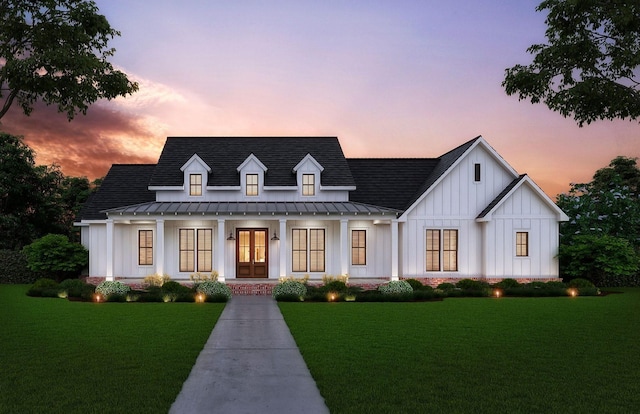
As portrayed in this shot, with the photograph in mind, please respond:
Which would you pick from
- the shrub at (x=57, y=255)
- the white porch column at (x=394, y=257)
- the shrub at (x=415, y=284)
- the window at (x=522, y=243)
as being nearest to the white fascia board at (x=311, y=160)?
the white porch column at (x=394, y=257)

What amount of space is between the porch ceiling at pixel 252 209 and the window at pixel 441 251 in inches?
99.8

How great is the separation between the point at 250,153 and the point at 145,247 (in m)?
7.78

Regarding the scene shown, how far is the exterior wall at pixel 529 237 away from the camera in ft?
85.0

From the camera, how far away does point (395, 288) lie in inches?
880

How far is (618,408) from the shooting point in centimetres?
723

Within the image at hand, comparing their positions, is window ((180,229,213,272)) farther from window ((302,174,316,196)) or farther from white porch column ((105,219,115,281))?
window ((302,174,316,196))

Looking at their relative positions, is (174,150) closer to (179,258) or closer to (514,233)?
(179,258)

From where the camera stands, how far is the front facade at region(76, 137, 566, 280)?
83.3 feet

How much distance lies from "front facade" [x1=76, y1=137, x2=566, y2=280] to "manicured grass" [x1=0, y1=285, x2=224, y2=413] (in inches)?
314

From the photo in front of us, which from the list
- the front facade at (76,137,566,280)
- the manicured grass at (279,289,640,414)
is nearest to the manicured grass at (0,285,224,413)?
the manicured grass at (279,289,640,414)

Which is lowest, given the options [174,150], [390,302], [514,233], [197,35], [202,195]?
[390,302]

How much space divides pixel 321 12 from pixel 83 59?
10.8 meters

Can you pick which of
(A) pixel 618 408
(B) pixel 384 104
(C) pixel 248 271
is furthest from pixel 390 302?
(A) pixel 618 408

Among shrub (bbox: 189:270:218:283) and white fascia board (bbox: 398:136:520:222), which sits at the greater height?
white fascia board (bbox: 398:136:520:222)
